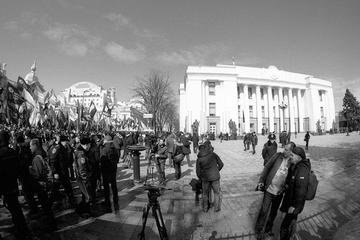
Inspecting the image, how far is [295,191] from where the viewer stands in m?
3.66

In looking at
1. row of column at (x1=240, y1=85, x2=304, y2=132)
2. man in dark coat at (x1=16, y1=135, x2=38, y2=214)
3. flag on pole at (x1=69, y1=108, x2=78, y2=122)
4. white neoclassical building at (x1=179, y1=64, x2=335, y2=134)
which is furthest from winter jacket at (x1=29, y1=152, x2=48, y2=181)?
row of column at (x1=240, y1=85, x2=304, y2=132)

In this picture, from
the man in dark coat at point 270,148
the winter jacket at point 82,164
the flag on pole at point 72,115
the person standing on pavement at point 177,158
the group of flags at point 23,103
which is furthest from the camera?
the flag on pole at point 72,115

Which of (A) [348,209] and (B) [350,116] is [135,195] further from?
(B) [350,116]

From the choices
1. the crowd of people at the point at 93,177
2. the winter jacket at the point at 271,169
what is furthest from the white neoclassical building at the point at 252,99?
the winter jacket at the point at 271,169

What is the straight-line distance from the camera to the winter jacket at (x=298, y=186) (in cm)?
360

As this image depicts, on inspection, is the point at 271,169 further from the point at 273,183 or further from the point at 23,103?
the point at 23,103

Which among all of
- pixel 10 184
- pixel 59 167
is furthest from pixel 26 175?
pixel 59 167

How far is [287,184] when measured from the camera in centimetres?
403

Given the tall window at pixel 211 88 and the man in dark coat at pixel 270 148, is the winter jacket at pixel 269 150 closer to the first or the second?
the man in dark coat at pixel 270 148

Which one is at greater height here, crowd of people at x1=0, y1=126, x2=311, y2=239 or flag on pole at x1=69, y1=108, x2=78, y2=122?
flag on pole at x1=69, y1=108, x2=78, y2=122

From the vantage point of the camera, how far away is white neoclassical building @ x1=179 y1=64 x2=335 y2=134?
203 ft

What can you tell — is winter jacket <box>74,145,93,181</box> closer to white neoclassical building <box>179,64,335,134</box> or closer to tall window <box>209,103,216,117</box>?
white neoclassical building <box>179,64,335,134</box>

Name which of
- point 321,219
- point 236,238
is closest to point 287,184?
point 236,238

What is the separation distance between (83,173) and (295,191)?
181 inches
